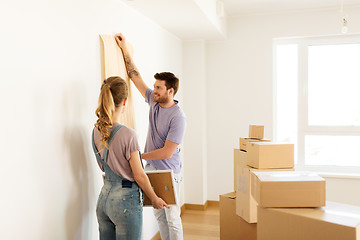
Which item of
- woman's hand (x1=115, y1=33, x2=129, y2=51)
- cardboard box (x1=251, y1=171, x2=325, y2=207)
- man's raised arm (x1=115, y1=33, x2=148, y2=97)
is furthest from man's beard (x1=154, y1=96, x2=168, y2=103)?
cardboard box (x1=251, y1=171, x2=325, y2=207)

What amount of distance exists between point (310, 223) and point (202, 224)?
2278 millimetres

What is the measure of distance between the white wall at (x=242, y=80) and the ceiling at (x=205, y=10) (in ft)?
0.50

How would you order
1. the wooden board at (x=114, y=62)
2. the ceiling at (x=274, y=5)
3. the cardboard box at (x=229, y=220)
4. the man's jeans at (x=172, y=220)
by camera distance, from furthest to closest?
the ceiling at (x=274, y=5)
the cardboard box at (x=229, y=220)
the man's jeans at (x=172, y=220)
the wooden board at (x=114, y=62)

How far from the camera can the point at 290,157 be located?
8.62 feet

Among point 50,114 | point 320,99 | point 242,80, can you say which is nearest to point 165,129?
point 50,114

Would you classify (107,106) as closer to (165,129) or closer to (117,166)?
(117,166)

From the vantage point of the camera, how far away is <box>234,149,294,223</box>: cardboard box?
8.75 ft

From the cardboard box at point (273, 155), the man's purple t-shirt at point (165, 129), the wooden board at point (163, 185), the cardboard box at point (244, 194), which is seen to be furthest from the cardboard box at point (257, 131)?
the wooden board at point (163, 185)

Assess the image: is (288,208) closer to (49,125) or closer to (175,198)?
(175,198)

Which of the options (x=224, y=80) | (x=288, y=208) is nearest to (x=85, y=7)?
(x=288, y=208)

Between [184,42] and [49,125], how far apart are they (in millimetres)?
2861

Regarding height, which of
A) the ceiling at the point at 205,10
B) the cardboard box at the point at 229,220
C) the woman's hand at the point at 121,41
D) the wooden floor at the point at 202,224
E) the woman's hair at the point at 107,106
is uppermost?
the ceiling at the point at 205,10

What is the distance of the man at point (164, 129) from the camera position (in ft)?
7.81

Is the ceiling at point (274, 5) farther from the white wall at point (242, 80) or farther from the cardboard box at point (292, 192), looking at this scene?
the cardboard box at point (292, 192)
